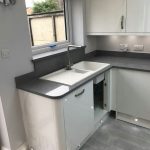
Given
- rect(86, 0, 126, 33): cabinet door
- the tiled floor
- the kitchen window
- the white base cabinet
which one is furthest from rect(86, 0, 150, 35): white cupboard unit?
the tiled floor

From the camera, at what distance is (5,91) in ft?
6.00

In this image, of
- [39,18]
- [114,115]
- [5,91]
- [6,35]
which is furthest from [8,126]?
[114,115]

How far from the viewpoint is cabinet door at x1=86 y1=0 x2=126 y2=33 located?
2416 mm

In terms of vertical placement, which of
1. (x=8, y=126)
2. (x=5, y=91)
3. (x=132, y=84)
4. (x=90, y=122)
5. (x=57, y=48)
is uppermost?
(x=57, y=48)

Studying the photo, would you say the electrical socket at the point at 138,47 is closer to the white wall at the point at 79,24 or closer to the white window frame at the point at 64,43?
the white wall at the point at 79,24

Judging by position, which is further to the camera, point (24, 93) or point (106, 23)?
point (106, 23)

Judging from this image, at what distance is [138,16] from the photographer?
2295 millimetres

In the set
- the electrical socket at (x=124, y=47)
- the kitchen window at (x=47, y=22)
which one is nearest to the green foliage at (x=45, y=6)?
the kitchen window at (x=47, y=22)

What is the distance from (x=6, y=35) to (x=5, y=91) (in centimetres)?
56

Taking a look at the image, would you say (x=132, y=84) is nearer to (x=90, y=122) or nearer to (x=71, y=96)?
(x=90, y=122)

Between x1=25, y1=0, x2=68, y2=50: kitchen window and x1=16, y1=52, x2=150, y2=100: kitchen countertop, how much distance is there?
1.94 feet

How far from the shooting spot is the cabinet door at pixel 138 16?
2227mm

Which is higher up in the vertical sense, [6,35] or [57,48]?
[6,35]

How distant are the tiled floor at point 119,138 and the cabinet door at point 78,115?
184 millimetres
